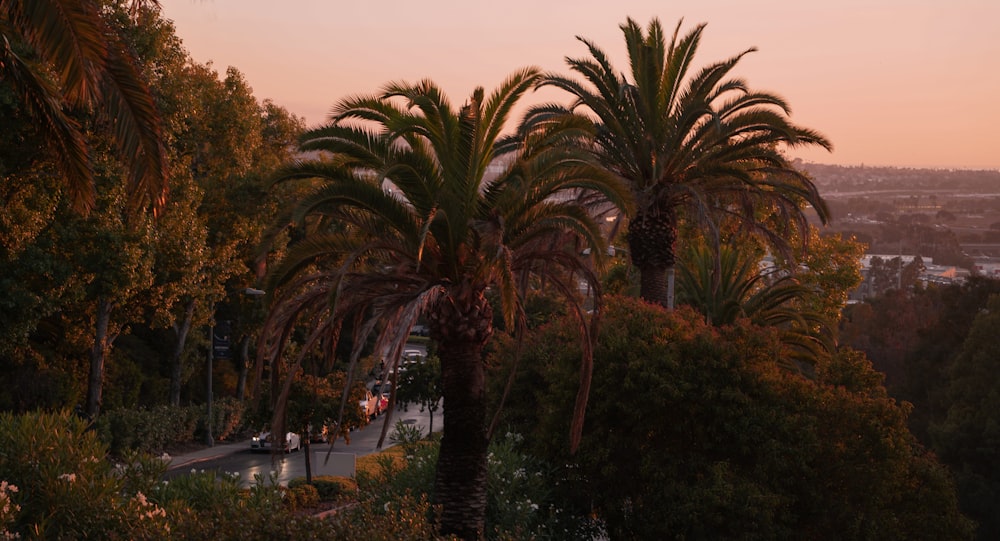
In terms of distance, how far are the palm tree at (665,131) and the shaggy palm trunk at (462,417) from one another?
7726 millimetres

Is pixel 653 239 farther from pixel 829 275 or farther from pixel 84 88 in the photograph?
pixel 829 275

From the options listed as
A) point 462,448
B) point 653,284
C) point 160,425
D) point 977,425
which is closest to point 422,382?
point 160,425

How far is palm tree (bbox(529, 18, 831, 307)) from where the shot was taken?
2092cm

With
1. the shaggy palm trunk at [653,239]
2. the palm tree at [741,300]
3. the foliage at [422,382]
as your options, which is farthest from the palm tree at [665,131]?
the foliage at [422,382]

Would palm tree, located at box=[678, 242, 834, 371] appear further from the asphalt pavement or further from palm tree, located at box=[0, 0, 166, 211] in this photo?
palm tree, located at box=[0, 0, 166, 211]

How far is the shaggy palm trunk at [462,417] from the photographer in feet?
→ 45.5

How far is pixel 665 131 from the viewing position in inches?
827

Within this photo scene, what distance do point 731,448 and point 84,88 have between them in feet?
42.2

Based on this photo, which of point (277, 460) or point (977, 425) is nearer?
point (277, 460)

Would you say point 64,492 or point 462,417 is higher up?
point 462,417

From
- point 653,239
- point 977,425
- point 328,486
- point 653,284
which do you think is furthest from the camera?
point 977,425

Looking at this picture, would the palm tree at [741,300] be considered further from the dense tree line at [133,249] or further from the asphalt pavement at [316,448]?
the dense tree line at [133,249]

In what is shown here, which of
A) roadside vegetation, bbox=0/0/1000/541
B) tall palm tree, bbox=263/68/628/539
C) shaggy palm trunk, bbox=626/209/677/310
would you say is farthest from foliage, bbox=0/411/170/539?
shaggy palm trunk, bbox=626/209/677/310

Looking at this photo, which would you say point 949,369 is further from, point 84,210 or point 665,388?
point 84,210
